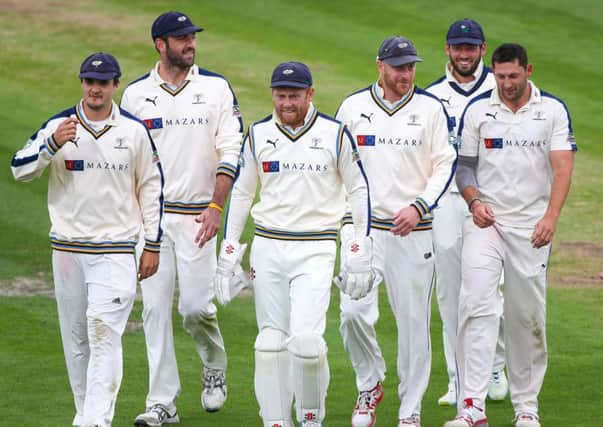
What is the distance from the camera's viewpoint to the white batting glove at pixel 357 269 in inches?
354

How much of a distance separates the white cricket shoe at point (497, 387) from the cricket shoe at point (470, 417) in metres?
1.29

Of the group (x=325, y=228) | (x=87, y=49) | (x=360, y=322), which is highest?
(x=87, y=49)

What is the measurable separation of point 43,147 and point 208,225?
4.79 feet

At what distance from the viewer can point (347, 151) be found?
902 centimetres

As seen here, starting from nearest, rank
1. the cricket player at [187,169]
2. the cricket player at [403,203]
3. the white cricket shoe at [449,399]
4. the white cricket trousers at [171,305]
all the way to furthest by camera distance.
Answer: the cricket player at [403,203], the white cricket trousers at [171,305], the cricket player at [187,169], the white cricket shoe at [449,399]

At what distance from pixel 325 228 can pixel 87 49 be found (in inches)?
531

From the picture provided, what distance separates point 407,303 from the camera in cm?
958

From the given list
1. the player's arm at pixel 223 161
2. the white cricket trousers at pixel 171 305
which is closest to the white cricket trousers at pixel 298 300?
the player's arm at pixel 223 161

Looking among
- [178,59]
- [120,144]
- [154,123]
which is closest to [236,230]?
[120,144]

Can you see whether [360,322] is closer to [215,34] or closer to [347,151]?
[347,151]

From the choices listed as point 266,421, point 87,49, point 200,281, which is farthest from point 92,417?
point 87,49

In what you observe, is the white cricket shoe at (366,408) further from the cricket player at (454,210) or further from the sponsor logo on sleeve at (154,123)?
the sponsor logo on sleeve at (154,123)

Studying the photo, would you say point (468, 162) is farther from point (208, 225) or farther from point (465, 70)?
point (208, 225)

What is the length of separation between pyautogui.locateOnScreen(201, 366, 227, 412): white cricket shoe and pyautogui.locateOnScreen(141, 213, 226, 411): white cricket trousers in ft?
0.18
